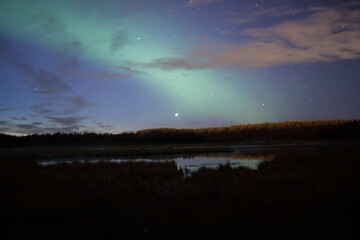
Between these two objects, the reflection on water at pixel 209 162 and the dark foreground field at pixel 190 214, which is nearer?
the dark foreground field at pixel 190 214

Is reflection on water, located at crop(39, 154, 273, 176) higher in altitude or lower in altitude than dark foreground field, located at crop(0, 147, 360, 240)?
lower

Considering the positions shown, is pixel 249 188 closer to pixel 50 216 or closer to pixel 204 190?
pixel 204 190

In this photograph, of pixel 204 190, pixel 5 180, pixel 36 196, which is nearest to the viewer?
pixel 36 196

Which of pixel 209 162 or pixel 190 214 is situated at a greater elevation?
pixel 190 214

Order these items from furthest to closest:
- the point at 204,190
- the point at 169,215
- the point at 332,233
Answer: the point at 204,190, the point at 169,215, the point at 332,233

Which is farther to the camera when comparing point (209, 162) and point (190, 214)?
point (209, 162)

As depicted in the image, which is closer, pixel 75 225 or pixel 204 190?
pixel 75 225

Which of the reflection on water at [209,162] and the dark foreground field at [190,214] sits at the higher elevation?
the dark foreground field at [190,214]

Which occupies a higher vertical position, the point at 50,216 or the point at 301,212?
the point at 50,216

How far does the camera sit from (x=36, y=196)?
28.8 feet

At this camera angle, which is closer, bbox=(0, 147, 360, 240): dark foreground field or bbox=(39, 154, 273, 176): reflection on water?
bbox=(0, 147, 360, 240): dark foreground field

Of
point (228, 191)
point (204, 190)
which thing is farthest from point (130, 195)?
point (228, 191)

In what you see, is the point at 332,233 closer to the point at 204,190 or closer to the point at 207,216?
the point at 207,216

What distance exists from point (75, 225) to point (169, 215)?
7.78 feet
